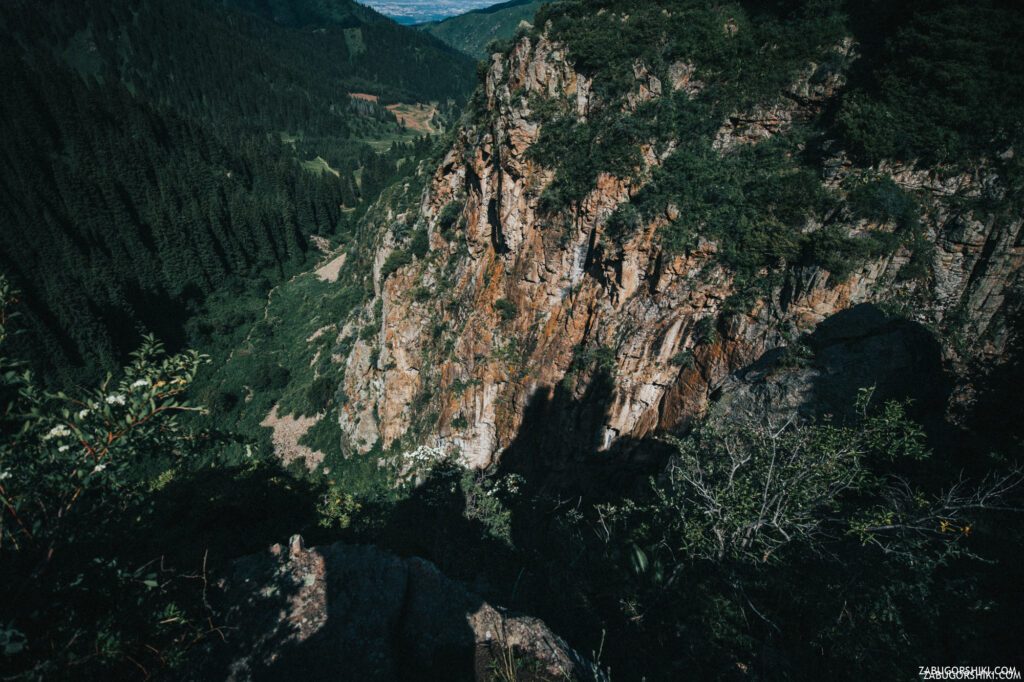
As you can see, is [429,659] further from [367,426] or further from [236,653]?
[367,426]

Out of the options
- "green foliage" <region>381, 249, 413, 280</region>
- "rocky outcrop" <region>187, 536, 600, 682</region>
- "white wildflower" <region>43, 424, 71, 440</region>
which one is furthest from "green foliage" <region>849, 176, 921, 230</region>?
"green foliage" <region>381, 249, 413, 280</region>

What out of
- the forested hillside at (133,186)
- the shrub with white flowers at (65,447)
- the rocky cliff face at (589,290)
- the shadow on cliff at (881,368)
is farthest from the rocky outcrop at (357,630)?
the forested hillside at (133,186)

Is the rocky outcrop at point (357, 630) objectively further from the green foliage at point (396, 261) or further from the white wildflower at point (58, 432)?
the green foliage at point (396, 261)

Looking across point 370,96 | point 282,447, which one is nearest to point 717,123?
point 282,447

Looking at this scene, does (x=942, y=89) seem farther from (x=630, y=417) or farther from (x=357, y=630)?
(x=357, y=630)

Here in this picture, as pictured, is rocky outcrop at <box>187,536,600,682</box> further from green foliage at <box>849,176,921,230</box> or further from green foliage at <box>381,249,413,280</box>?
green foliage at <box>381,249,413,280</box>

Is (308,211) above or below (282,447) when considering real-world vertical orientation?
above

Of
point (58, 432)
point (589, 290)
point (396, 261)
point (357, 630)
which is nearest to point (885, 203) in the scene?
point (589, 290)
